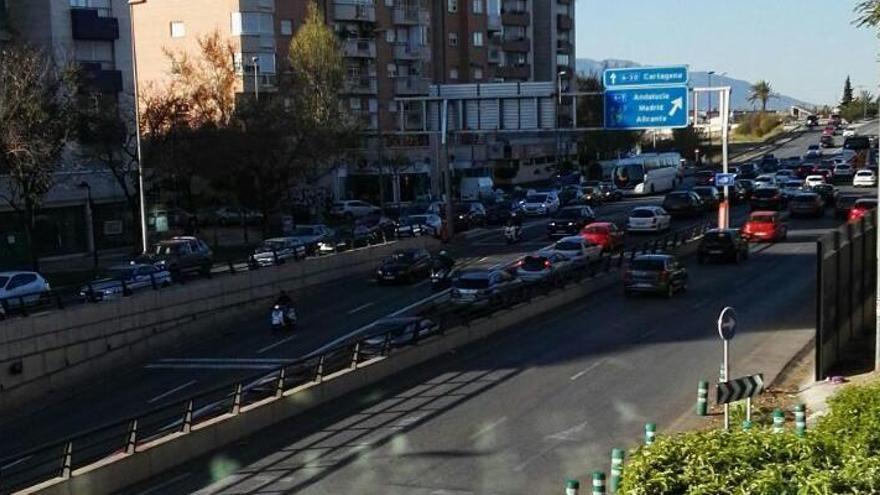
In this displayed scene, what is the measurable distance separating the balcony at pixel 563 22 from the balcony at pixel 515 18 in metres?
9.79

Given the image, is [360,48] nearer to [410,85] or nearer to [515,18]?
[410,85]

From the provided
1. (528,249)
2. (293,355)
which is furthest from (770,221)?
(293,355)

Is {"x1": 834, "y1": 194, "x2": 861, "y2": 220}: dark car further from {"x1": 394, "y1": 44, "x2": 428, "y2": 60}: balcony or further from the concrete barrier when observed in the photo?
{"x1": 394, "y1": 44, "x2": 428, "y2": 60}: balcony

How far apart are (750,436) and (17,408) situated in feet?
81.5

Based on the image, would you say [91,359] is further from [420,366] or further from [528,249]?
[528,249]

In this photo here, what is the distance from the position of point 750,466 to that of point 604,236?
3943cm

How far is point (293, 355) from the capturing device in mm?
30328

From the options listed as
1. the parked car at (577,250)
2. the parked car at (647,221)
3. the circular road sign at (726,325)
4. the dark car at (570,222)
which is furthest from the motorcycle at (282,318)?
the parked car at (647,221)

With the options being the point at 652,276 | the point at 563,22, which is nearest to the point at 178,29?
the point at 652,276

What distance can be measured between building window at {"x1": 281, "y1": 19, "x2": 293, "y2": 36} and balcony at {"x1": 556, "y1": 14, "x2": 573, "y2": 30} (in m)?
55.6

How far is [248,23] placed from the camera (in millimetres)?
73875

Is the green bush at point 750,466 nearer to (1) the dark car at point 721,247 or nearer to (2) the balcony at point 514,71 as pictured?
(1) the dark car at point 721,247

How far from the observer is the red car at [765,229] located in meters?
49.7

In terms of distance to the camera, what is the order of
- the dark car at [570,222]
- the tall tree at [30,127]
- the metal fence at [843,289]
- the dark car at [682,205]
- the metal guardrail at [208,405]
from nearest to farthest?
the metal guardrail at [208,405] < the metal fence at [843,289] < the tall tree at [30,127] < the dark car at [570,222] < the dark car at [682,205]
